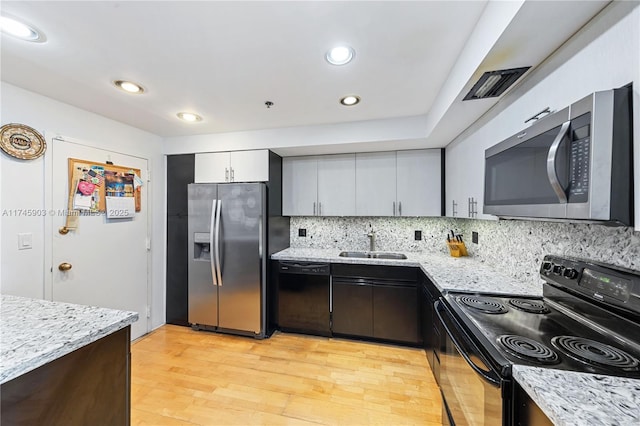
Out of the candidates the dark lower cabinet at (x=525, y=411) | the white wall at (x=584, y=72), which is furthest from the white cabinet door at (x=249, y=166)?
the dark lower cabinet at (x=525, y=411)

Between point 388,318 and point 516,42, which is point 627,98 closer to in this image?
point 516,42

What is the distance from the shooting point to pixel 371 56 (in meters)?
1.50

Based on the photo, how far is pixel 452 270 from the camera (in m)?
2.14

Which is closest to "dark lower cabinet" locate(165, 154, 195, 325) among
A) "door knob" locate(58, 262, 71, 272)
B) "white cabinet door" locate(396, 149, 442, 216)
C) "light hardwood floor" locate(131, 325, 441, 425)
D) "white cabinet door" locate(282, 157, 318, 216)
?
"light hardwood floor" locate(131, 325, 441, 425)

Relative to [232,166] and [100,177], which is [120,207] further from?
[232,166]

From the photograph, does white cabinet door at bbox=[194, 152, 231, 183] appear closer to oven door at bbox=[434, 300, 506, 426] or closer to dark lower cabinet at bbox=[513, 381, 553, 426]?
oven door at bbox=[434, 300, 506, 426]

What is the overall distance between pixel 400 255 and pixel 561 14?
2.43m

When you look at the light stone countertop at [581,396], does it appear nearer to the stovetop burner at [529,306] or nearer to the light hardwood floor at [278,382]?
the stovetop burner at [529,306]

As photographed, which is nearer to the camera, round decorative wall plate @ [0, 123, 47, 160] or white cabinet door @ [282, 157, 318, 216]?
round decorative wall plate @ [0, 123, 47, 160]

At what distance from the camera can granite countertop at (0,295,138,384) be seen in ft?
2.70

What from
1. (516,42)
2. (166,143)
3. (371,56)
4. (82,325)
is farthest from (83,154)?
(516,42)

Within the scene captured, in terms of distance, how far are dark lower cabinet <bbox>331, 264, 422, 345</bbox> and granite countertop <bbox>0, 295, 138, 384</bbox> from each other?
1.93m

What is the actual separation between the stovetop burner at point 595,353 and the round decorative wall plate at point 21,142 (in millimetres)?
3344

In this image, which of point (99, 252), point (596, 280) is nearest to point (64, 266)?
point (99, 252)
